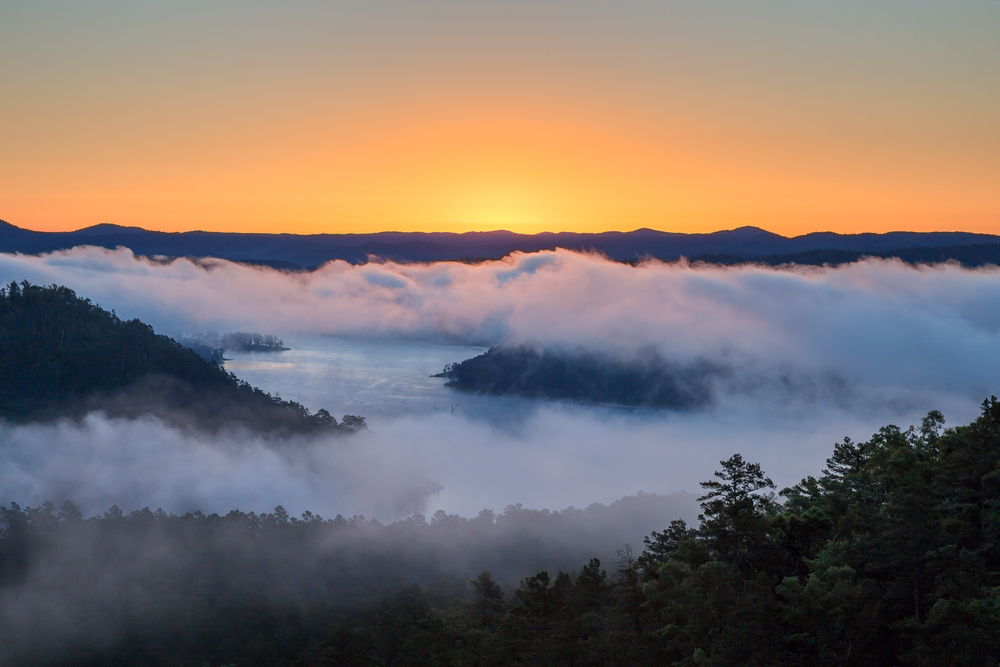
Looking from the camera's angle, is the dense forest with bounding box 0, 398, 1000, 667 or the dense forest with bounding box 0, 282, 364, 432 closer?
the dense forest with bounding box 0, 398, 1000, 667

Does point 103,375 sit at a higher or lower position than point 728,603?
lower

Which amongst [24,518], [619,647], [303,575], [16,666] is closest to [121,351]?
[24,518]

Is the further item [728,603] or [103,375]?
[103,375]

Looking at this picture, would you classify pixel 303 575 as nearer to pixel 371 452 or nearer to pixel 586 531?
pixel 586 531
